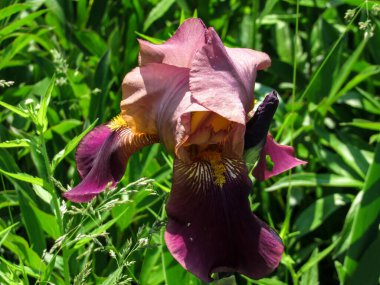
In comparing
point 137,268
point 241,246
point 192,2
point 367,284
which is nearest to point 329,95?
point 192,2

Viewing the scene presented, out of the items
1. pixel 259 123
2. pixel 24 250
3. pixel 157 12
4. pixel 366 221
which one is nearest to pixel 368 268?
pixel 366 221

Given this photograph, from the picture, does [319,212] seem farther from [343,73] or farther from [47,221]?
[47,221]

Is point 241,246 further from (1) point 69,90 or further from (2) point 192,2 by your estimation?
(2) point 192,2

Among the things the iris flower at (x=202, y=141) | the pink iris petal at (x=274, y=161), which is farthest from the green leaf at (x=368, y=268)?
the iris flower at (x=202, y=141)

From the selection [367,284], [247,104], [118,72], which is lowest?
[367,284]

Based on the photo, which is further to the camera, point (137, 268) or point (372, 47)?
point (372, 47)

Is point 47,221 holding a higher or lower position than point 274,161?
lower

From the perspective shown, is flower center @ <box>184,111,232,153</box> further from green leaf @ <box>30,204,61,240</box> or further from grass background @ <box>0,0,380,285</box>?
green leaf @ <box>30,204,61,240</box>

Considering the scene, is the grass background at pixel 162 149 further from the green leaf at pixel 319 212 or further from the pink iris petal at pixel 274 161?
the pink iris petal at pixel 274 161
